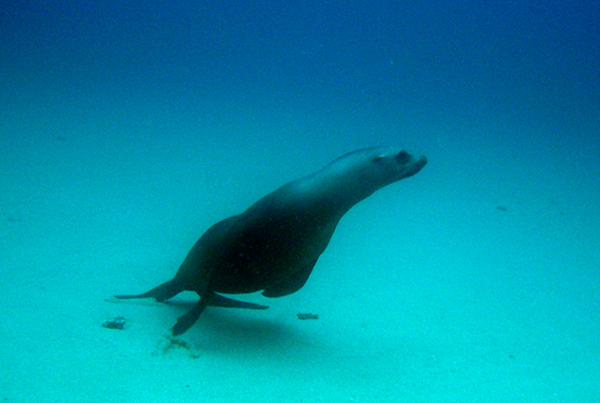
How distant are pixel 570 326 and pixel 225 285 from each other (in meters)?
3.32

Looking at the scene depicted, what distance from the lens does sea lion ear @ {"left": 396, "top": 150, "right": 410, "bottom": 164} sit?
3.40m

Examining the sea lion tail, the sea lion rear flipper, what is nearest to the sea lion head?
the sea lion rear flipper

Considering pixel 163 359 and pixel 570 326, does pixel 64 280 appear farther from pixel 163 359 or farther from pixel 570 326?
pixel 570 326

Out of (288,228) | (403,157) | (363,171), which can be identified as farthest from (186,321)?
(403,157)

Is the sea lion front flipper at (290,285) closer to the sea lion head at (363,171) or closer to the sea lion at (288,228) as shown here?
the sea lion at (288,228)

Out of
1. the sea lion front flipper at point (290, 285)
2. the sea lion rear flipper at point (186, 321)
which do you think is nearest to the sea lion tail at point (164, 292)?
the sea lion rear flipper at point (186, 321)

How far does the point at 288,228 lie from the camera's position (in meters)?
3.08

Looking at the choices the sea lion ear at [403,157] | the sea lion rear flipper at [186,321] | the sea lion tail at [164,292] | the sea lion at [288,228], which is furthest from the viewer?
the sea lion tail at [164,292]

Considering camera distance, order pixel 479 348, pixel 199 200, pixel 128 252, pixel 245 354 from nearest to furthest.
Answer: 1. pixel 245 354
2. pixel 479 348
3. pixel 128 252
4. pixel 199 200

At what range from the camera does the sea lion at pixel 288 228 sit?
3.10 meters

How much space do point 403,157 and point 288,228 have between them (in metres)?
1.06

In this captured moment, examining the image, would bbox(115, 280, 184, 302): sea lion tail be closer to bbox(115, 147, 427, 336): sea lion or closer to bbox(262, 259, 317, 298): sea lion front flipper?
bbox(115, 147, 427, 336): sea lion

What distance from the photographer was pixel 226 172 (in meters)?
9.19

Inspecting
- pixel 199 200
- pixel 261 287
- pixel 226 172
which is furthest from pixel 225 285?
pixel 226 172
